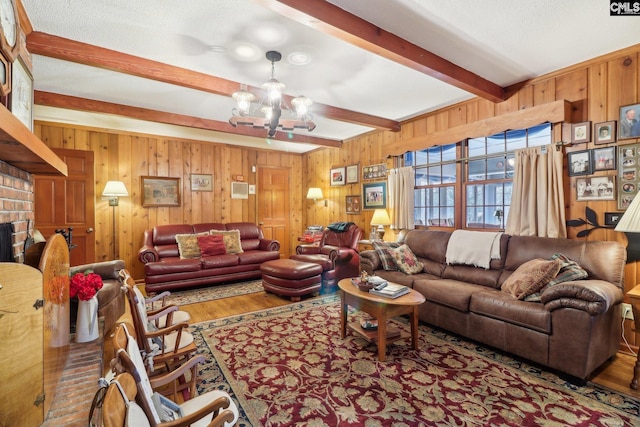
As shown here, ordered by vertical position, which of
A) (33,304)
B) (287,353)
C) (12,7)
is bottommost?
(287,353)

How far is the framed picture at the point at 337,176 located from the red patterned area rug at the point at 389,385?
3.68 m

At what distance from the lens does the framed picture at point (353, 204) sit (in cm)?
573

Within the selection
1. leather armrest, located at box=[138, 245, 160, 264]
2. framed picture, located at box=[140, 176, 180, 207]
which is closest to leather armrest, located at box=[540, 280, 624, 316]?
leather armrest, located at box=[138, 245, 160, 264]

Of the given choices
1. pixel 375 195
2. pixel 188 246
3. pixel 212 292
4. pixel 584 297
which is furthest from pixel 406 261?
pixel 188 246

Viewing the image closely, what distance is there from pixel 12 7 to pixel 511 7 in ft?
10.5

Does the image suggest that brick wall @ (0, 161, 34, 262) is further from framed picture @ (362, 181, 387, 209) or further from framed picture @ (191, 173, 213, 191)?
framed picture @ (362, 181, 387, 209)

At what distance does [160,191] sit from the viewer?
559 cm

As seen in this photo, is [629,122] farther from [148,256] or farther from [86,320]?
[148,256]

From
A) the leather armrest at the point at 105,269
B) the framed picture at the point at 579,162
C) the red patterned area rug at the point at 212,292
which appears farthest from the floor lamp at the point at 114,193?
the framed picture at the point at 579,162

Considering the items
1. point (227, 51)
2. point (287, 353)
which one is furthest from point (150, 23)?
point (287, 353)

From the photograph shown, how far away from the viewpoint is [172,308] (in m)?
2.22

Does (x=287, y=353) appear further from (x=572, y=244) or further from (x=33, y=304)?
(x=572, y=244)

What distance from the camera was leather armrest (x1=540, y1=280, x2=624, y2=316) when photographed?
2.04 m

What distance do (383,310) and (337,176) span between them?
4.11 meters
